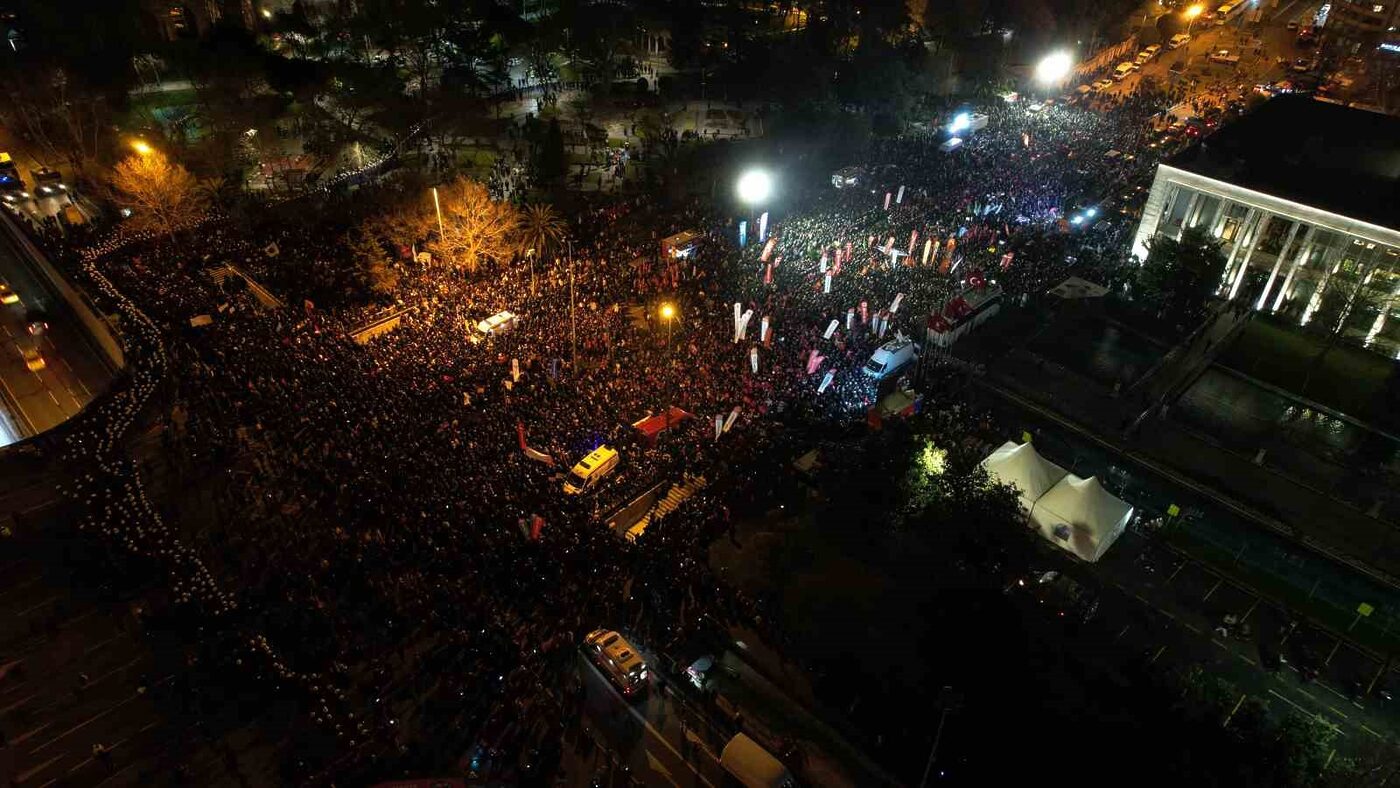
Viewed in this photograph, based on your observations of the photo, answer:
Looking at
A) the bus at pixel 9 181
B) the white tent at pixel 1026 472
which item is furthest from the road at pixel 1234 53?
the bus at pixel 9 181

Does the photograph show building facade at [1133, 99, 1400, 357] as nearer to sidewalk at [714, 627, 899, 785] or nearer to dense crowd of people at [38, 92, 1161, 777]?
dense crowd of people at [38, 92, 1161, 777]

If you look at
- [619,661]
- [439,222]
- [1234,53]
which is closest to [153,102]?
[439,222]

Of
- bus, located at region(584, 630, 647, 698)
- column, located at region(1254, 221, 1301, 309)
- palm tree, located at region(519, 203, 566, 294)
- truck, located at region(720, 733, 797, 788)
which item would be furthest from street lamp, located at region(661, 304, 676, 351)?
column, located at region(1254, 221, 1301, 309)

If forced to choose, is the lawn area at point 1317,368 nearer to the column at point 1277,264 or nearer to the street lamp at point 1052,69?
the column at point 1277,264

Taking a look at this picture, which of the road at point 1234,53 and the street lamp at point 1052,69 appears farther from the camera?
the street lamp at point 1052,69

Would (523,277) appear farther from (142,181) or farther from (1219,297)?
(1219,297)

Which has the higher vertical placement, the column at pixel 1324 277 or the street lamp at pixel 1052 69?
the street lamp at pixel 1052 69

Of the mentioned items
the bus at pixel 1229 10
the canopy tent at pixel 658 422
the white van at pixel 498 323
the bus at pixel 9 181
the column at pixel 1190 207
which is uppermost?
the bus at pixel 1229 10

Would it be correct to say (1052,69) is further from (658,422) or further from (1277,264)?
(658,422)
